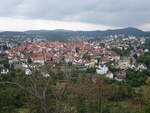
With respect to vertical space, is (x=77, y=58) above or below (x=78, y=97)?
above

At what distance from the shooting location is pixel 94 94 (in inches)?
625

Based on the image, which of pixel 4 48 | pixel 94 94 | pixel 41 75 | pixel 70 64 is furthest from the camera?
pixel 4 48

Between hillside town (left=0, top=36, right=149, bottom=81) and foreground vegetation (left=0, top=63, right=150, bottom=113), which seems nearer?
foreground vegetation (left=0, top=63, right=150, bottom=113)

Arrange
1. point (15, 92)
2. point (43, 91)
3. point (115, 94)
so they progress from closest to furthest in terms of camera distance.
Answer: point (43, 91)
point (15, 92)
point (115, 94)

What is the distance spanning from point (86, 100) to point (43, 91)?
1178 cm

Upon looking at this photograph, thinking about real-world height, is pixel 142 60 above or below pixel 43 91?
below

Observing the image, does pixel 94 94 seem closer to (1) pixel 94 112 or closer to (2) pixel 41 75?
(1) pixel 94 112

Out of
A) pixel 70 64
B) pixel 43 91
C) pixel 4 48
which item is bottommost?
pixel 4 48

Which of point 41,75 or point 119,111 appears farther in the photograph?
point 119,111

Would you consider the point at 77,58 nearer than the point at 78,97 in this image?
Yes

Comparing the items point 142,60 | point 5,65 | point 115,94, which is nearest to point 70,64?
point 115,94

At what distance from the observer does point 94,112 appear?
1488cm

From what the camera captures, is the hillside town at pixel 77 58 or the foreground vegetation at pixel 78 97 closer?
the foreground vegetation at pixel 78 97

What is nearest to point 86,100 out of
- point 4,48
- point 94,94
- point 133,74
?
point 94,94
